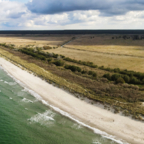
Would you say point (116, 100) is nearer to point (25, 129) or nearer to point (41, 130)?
point (41, 130)

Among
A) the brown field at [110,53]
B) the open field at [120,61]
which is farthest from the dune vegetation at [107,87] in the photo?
the brown field at [110,53]

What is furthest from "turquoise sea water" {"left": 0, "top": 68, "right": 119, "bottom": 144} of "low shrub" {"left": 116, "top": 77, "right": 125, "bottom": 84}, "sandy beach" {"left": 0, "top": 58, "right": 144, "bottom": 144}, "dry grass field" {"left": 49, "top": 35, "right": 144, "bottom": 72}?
"dry grass field" {"left": 49, "top": 35, "right": 144, "bottom": 72}

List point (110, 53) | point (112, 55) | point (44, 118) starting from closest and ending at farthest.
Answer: point (44, 118), point (112, 55), point (110, 53)

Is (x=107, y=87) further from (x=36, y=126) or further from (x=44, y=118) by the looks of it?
(x=36, y=126)

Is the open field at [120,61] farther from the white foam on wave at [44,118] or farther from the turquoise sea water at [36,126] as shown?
the white foam on wave at [44,118]

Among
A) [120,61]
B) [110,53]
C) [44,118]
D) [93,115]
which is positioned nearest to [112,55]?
[110,53]

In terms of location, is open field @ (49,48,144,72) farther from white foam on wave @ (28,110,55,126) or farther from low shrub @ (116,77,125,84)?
white foam on wave @ (28,110,55,126)
